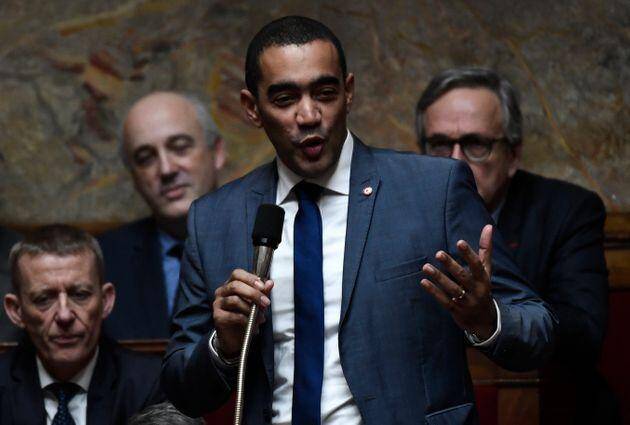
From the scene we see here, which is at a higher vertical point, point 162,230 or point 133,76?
point 133,76

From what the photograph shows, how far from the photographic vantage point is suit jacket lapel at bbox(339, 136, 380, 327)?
2.58m

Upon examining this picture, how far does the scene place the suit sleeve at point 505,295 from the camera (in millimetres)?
2516

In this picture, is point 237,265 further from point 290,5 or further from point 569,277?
point 290,5

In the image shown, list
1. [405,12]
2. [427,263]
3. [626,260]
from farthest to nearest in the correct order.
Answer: [405,12] < [626,260] < [427,263]

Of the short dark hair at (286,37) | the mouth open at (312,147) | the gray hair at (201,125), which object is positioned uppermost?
the gray hair at (201,125)

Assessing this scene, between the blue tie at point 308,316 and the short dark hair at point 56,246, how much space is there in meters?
1.28

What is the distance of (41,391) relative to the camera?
3635 mm

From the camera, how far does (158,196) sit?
4.43m

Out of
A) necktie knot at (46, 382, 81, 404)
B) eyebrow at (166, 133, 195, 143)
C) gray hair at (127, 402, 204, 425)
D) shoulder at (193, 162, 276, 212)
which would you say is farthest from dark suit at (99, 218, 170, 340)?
shoulder at (193, 162, 276, 212)

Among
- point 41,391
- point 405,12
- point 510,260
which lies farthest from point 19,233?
point 510,260

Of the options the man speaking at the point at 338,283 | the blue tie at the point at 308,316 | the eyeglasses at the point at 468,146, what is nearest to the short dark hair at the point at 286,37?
the man speaking at the point at 338,283

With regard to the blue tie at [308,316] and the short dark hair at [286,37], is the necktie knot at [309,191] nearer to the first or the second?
the blue tie at [308,316]

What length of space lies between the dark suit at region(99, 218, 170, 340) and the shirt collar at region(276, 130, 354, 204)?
1.46 metres

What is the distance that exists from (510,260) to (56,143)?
2673 millimetres
